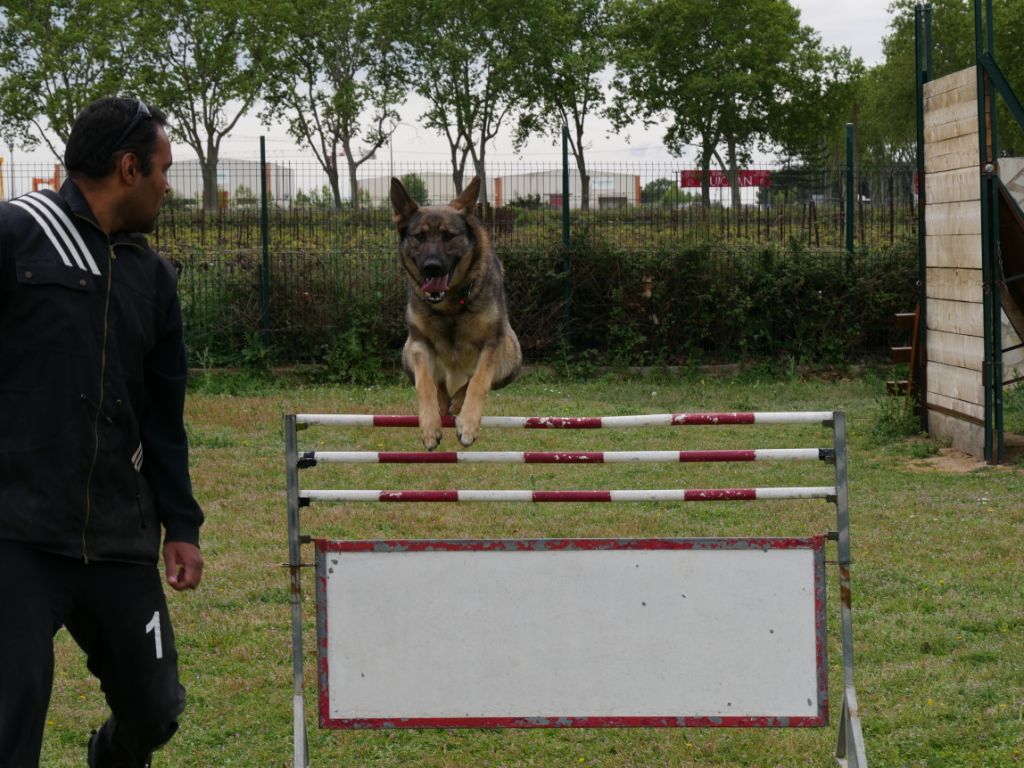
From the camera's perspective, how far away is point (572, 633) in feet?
13.6

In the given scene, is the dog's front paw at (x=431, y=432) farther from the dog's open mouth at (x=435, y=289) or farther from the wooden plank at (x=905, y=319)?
the wooden plank at (x=905, y=319)

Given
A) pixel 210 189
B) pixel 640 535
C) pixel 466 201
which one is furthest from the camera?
pixel 210 189

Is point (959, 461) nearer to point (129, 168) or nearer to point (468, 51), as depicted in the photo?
point (129, 168)

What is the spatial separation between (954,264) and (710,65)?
137 ft

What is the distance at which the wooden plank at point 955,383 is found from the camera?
9.88 metres

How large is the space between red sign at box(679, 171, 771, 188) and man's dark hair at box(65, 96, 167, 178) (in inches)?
503

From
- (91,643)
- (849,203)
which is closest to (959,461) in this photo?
(849,203)

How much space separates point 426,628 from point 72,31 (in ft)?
138

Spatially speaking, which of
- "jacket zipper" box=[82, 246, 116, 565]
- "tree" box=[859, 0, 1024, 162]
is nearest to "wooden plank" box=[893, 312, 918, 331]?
"jacket zipper" box=[82, 246, 116, 565]

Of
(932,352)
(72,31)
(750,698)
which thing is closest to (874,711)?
(750,698)

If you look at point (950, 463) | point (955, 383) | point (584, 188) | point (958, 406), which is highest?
point (584, 188)

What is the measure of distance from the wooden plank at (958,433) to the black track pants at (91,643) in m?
8.26

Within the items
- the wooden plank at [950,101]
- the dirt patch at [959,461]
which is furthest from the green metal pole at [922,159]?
the dirt patch at [959,461]

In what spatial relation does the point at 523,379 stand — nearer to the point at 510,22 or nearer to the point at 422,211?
the point at 422,211
